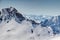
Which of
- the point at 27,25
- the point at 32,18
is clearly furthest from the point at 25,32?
the point at 32,18

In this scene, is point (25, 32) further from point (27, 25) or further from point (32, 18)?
point (32, 18)

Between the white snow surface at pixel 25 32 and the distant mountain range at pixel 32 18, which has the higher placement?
the distant mountain range at pixel 32 18

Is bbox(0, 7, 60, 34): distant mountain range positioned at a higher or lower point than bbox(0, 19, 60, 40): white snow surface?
higher

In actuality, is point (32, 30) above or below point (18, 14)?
below

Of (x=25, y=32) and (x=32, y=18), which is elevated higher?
(x=32, y=18)

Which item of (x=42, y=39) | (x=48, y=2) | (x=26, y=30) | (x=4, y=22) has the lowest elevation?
(x=42, y=39)

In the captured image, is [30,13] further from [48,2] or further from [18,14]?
[48,2]

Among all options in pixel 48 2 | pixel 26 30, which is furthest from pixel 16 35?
pixel 48 2
